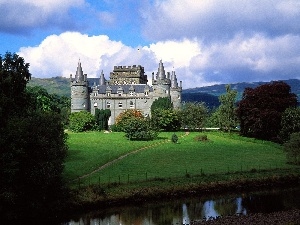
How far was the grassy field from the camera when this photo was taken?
3572 cm

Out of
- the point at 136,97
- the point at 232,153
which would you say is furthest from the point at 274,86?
the point at 136,97

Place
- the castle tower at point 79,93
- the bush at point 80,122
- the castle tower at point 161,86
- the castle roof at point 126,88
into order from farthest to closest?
1. the castle roof at point 126,88
2. the castle tower at point 79,93
3. the castle tower at point 161,86
4. the bush at point 80,122

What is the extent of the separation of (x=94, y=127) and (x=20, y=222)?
5204cm

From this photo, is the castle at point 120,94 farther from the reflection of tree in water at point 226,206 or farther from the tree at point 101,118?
the reflection of tree in water at point 226,206

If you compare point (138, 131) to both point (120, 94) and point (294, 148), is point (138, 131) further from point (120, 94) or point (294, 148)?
point (120, 94)

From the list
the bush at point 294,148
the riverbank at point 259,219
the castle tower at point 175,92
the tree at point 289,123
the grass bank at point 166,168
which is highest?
the castle tower at point 175,92

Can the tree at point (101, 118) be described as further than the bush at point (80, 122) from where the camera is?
Yes

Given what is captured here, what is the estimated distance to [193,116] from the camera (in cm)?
7444

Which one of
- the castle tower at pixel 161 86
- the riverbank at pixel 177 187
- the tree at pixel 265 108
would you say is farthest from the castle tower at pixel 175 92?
the riverbank at pixel 177 187

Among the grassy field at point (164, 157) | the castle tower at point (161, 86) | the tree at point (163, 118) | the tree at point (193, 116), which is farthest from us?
the castle tower at point (161, 86)

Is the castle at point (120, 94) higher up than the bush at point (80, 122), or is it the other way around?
the castle at point (120, 94)

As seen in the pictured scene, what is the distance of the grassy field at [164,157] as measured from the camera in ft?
117

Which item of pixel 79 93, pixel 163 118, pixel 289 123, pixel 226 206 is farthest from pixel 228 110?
pixel 226 206

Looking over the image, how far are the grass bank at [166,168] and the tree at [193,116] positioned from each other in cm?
1694
